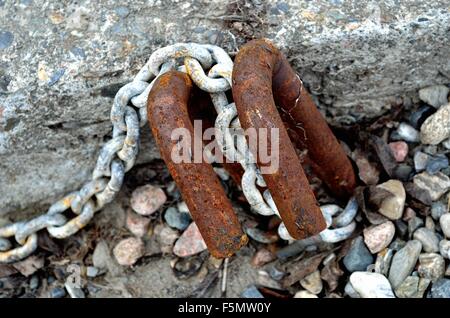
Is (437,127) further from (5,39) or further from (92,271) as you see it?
Answer: (5,39)

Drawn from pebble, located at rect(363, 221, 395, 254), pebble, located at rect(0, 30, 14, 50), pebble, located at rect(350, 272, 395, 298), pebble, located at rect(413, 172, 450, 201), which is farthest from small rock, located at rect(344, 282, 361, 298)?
pebble, located at rect(0, 30, 14, 50)

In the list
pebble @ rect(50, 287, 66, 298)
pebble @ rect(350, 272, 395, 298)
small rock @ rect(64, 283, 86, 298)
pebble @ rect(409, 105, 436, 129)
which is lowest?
pebble @ rect(50, 287, 66, 298)

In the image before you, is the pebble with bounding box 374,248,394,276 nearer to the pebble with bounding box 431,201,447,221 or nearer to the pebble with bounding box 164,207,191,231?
the pebble with bounding box 431,201,447,221

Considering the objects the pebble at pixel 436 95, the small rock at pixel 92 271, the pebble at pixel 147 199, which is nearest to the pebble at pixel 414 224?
the pebble at pixel 436 95

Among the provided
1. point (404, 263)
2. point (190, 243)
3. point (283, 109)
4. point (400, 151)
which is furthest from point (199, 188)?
point (400, 151)

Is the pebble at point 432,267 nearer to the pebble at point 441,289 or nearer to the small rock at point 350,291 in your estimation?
the pebble at point 441,289

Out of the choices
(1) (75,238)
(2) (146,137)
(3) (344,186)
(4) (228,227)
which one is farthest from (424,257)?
(1) (75,238)
